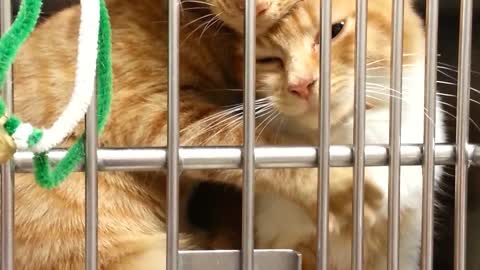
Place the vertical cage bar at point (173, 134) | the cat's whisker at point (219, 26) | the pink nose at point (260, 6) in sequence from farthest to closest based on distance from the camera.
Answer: the cat's whisker at point (219, 26) → the pink nose at point (260, 6) → the vertical cage bar at point (173, 134)

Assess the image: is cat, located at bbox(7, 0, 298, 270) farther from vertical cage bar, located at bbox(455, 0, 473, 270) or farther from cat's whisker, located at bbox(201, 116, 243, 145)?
vertical cage bar, located at bbox(455, 0, 473, 270)

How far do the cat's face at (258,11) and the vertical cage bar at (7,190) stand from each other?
266mm

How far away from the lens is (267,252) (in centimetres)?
60

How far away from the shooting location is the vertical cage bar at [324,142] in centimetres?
58

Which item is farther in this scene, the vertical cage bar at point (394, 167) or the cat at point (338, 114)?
the cat at point (338, 114)

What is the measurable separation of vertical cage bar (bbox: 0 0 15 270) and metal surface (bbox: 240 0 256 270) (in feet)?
0.63

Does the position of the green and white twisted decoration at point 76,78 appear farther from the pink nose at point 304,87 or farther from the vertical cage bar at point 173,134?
the pink nose at point 304,87

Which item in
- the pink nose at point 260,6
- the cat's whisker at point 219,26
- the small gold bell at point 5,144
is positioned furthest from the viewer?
the cat's whisker at point 219,26

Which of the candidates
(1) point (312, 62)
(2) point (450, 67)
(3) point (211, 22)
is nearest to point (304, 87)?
(1) point (312, 62)

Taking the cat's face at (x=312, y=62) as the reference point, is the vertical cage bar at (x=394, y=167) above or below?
below

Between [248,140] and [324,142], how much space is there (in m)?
0.07

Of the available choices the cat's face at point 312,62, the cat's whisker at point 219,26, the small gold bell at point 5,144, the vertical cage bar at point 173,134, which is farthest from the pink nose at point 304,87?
the small gold bell at point 5,144

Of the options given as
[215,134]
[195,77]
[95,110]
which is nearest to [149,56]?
[195,77]

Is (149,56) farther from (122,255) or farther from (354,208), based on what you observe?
(354,208)
